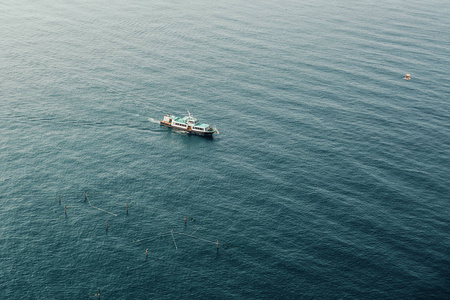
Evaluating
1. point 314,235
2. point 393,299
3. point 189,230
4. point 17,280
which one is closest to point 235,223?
point 189,230

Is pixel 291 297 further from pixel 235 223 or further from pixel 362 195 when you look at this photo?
pixel 362 195

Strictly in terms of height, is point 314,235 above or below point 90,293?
above

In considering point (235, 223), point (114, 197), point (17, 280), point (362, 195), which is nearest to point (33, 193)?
point (114, 197)

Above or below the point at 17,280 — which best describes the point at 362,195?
above

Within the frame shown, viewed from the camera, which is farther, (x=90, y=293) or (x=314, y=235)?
(x=314, y=235)

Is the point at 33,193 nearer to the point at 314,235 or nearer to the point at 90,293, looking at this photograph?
the point at 90,293

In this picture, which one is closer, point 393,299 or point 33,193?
point 393,299

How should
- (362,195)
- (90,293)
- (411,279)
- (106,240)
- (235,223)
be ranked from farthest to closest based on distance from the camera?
(362,195) → (235,223) → (106,240) → (411,279) → (90,293)

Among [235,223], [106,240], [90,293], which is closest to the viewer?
[90,293]

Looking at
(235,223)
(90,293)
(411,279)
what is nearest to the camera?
(90,293)
